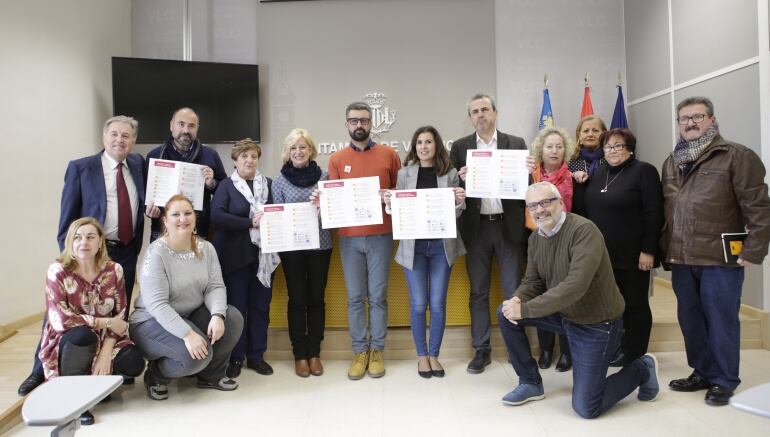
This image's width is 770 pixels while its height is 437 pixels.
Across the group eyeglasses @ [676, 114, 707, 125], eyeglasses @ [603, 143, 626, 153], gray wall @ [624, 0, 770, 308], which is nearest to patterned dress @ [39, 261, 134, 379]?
eyeglasses @ [603, 143, 626, 153]

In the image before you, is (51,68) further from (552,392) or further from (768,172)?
(768,172)

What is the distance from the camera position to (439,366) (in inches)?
131

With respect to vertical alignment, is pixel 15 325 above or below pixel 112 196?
below

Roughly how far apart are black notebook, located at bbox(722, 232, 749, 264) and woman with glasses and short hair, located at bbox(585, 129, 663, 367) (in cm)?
36

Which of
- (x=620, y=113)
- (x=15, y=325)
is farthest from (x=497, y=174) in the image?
(x=15, y=325)

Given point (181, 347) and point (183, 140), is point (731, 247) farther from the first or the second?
point (183, 140)

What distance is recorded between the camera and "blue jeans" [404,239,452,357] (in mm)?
3229

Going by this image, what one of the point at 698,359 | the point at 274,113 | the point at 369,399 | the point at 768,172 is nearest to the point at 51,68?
the point at 274,113

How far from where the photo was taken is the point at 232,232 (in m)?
3.30

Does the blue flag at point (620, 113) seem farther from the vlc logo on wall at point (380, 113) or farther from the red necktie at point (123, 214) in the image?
the red necktie at point (123, 214)

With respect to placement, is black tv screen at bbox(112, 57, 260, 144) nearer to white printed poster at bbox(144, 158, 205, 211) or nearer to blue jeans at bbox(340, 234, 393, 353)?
white printed poster at bbox(144, 158, 205, 211)

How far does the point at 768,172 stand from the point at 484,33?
3569 mm

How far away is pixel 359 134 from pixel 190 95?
3683 mm

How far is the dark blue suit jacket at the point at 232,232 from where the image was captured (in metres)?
3.25
